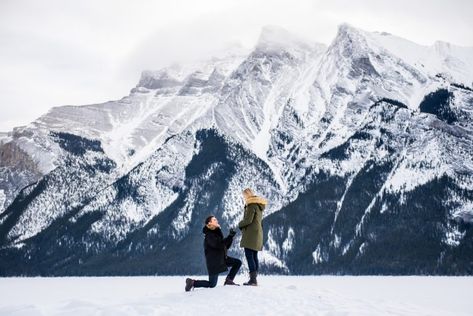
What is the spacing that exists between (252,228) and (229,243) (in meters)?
1.17

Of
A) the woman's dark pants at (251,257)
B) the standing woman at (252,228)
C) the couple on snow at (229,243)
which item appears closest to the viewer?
the couple on snow at (229,243)

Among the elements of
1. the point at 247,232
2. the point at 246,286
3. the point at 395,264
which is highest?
the point at 247,232

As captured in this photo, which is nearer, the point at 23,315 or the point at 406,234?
the point at 23,315

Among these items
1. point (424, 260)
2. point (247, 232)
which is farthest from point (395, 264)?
point (247, 232)

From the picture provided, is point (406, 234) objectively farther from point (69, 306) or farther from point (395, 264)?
point (69, 306)

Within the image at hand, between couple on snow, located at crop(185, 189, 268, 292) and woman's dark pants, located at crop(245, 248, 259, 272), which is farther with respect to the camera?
woman's dark pants, located at crop(245, 248, 259, 272)

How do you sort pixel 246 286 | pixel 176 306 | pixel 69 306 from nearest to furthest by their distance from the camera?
pixel 69 306
pixel 176 306
pixel 246 286

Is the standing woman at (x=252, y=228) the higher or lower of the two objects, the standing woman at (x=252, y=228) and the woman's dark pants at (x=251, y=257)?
the higher

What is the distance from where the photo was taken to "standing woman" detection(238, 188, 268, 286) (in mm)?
25969

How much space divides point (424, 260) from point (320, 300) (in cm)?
16685

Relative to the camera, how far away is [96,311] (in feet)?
60.6

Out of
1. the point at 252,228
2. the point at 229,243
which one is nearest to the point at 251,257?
the point at 252,228

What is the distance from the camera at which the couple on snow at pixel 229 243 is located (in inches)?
1006

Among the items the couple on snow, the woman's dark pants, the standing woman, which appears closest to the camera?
the couple on snow
